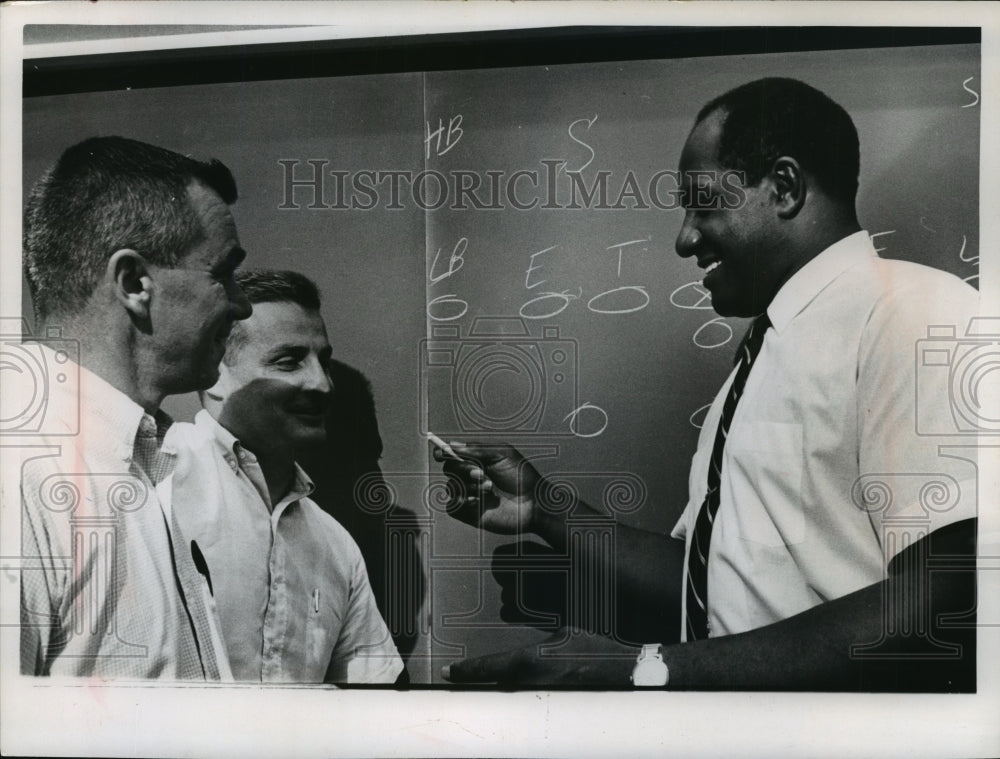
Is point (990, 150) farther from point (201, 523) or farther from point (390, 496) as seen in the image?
point (201, 523)

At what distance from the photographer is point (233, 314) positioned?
363 centimetres

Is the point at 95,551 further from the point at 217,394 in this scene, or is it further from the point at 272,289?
the point at 272,289

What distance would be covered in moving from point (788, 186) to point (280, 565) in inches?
85.2

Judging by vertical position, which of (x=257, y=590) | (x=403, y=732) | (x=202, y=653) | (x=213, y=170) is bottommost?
(x=403, y=732)

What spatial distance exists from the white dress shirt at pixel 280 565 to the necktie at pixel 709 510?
1034 millimetres

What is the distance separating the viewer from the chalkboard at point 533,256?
3574 mm

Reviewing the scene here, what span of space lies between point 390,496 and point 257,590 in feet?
1.82

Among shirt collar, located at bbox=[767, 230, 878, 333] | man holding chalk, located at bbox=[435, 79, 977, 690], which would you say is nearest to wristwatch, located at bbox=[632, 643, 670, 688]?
man holding chalk, located at bbox=[435, 79, 977, 690]

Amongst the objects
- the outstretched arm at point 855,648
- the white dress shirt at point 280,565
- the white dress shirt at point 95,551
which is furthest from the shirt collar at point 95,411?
the outstretched arm at point 855,648

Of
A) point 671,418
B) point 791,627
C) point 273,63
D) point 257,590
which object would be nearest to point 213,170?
point 273,63

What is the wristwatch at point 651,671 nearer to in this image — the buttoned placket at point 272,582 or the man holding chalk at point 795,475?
the man holding chalk at point 795,475

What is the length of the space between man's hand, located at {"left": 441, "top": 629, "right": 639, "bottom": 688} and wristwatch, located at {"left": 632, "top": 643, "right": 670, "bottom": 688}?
2 cm

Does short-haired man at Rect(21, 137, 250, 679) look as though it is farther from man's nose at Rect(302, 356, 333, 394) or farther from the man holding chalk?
the man holding chalk

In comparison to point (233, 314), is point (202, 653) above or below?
below
